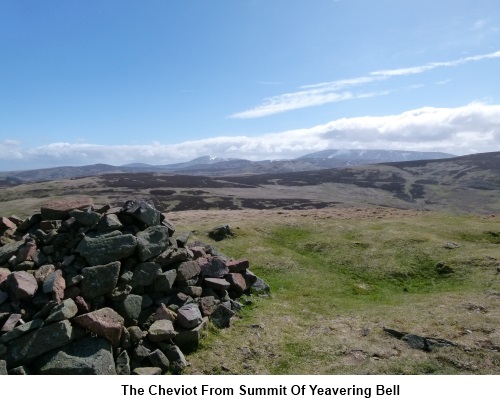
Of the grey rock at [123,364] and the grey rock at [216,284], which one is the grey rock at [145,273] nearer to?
the grey rock at [216,284]

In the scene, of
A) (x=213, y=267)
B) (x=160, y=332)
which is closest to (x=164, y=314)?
(x=160, y=332)

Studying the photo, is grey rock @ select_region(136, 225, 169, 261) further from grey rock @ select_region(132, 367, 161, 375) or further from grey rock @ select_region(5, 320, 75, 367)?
grey rock @ select_region(132, 367, 161, 375)

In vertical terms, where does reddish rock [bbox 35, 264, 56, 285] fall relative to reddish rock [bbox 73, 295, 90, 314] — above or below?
above

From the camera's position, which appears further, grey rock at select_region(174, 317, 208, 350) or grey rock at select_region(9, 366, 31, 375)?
grey rock at select_region(174, 317, 208, 350)

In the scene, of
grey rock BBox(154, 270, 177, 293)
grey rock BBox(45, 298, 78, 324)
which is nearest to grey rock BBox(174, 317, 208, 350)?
grey rock BBox(154, 270, 177, 293)

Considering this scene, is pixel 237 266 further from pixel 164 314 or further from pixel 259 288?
pixel 164 314
